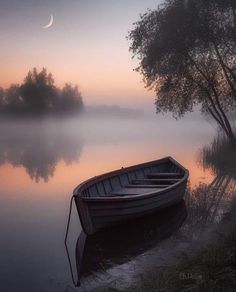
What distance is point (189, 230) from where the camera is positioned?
13352 millimetres

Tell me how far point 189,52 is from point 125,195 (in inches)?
752

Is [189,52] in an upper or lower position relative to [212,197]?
upper

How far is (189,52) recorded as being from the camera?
99.7 feet

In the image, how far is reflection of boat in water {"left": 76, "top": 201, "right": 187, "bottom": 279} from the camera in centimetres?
1102

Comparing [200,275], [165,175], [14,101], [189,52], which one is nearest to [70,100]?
[14,101]

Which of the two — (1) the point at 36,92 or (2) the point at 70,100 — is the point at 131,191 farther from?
(2) the point at 70,100

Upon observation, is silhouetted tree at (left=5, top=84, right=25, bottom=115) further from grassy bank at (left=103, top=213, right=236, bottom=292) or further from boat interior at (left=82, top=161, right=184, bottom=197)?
grassy bank at (left=103, top=213, right=236, bottom=292)

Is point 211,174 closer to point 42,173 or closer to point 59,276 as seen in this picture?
point 42,173

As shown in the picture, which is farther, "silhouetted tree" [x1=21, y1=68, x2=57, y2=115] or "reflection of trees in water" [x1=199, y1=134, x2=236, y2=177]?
"silhouetted tree" [x1=21, y1=68, x2=57, y2=115]

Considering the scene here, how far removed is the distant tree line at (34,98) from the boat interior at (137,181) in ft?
239

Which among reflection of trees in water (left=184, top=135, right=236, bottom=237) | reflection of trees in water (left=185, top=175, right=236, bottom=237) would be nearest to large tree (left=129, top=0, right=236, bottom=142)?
reflection of trees in water (left=184, top=135, right=236, bottom=237)

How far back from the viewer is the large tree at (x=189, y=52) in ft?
93.8

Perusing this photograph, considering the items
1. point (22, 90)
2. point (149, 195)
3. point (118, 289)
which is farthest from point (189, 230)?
point (22, 90)

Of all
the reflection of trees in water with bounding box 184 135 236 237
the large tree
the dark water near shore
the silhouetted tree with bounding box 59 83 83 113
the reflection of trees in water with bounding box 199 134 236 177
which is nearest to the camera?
the dark water near shore
